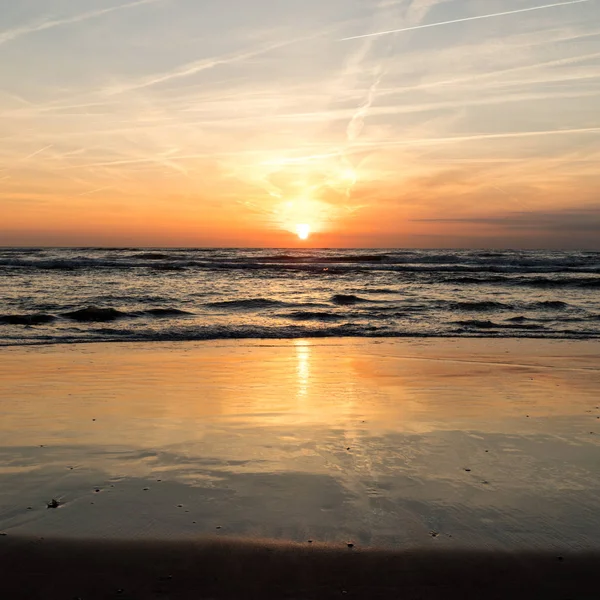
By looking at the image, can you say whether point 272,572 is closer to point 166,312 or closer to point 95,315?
point 95,315

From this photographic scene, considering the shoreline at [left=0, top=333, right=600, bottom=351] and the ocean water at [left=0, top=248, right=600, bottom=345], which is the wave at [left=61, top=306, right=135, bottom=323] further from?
the shoreline at [left=0, top=333, right=600, bottom=351]

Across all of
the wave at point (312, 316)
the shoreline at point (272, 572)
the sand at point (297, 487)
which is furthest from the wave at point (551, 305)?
the shoreline at point (272, 572)

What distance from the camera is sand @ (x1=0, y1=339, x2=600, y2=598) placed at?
12.3 feet

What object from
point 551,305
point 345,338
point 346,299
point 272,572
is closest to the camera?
point 272,572

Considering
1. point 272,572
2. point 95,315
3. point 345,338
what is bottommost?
point 345,338

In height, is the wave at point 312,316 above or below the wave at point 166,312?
below

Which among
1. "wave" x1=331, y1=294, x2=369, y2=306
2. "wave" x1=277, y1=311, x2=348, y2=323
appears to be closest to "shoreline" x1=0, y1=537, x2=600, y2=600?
"wave" x1=277, y1=311, x2=348, y2=323

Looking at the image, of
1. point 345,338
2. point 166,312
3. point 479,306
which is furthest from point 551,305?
point 166,312

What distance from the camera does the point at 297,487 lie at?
5000 mm

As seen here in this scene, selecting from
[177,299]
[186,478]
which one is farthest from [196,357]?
[177,299]

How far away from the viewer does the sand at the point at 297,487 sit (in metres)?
3.74

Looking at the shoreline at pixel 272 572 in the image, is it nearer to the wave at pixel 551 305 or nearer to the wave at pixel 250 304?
the wave at pixel 250 304

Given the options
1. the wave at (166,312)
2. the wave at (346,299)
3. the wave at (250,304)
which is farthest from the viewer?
the wave at (346,299)

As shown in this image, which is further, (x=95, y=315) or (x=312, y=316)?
(x=312, y=316)
